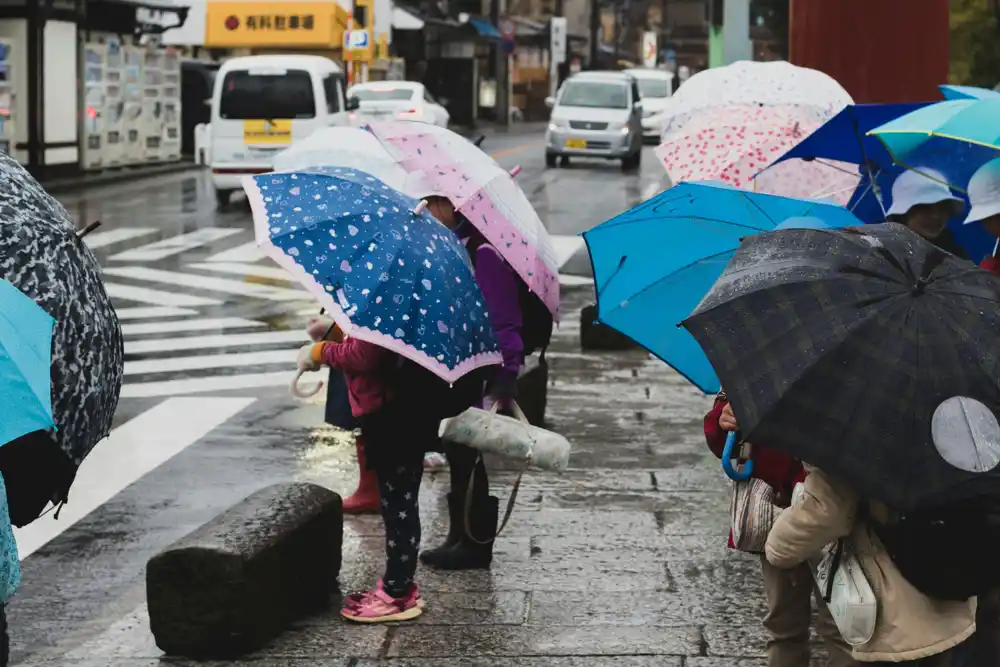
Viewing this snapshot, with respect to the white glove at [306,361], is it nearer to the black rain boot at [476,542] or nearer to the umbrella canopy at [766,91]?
the black rain boot at [476,542]

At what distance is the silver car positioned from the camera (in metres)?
34.4

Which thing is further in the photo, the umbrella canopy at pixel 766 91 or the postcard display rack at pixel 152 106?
the postcard display rack at pixel 152 106

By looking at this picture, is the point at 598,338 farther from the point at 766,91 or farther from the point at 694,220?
the point at 694,220

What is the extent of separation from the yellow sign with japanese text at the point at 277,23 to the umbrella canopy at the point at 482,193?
34334 mm

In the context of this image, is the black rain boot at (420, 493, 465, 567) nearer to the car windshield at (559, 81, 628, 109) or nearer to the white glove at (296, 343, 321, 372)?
the white glove at (296, 343, 321, 372)

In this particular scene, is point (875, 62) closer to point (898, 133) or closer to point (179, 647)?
point (898, 133)

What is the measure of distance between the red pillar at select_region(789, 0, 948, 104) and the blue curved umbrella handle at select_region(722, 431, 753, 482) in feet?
23.9

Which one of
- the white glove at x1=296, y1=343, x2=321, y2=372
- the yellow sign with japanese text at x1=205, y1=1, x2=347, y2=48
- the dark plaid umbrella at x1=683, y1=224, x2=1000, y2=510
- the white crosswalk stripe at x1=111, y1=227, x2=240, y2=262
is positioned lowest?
the white crosswalk stripe at x1=111, y1=227, x2=240, y2=262

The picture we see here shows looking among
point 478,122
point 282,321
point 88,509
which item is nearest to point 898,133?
point 88,509

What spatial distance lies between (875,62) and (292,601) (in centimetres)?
693

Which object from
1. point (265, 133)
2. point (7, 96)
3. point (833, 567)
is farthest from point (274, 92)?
point (833, 567)

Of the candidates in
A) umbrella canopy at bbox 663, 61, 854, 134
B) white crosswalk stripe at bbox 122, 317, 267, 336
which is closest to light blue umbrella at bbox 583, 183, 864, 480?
umbrella canopy at bbox 663, 61, 854, 134

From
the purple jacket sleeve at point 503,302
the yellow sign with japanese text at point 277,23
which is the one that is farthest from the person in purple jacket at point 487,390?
the yellow sign with japanese text at point 277,23

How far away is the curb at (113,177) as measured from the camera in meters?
27.7
